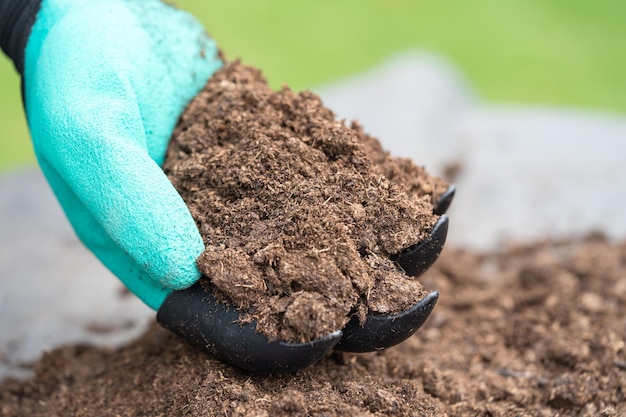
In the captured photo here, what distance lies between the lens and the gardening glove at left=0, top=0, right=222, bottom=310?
129 centimetres

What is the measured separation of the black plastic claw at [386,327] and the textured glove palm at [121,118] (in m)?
0.36

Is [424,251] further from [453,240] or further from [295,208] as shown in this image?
[453,240]

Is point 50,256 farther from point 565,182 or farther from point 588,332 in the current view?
point 565,182

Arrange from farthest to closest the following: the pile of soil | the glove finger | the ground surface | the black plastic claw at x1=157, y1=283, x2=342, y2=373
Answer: the ground surface < the glove finger < the pile of soil < the black plastic claw at x1=157, y1=283, x2=342, y2=373

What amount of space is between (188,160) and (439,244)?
24.3 inches

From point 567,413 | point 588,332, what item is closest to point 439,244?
point 567,413

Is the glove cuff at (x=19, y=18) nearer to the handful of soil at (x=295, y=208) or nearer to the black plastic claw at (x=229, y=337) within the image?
the handful of soil at (x=295, y=208)

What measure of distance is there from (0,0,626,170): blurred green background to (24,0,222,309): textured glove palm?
2.01 m

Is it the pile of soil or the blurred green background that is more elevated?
the blurred green background

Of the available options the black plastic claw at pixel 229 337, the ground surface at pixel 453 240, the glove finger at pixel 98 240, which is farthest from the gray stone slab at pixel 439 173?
the black plastic claw at pixel 229 337

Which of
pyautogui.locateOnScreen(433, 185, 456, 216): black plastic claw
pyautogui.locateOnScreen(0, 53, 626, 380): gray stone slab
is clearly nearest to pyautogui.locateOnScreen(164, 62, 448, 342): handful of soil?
pyautogui.locateOnScreen(433, 185, 456, 216): black plastic claw

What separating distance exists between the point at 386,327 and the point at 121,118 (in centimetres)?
75

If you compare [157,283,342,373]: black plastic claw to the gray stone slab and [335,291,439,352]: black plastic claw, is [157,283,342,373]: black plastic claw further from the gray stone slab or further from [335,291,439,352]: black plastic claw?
the gray stone slab

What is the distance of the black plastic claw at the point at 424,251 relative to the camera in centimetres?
135
